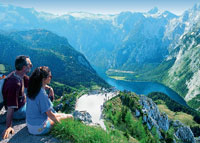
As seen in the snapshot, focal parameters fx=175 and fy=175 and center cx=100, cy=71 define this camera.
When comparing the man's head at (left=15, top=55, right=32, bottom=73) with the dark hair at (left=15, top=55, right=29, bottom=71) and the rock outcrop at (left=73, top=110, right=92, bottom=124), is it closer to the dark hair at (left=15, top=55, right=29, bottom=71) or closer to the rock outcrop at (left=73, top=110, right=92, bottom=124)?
the dark hair at (left=15, top=55, right=29, bottom=71)

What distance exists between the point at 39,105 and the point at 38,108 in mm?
225

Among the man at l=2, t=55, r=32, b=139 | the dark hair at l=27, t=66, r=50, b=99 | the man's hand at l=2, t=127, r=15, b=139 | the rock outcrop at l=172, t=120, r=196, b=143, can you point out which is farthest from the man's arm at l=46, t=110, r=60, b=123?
the rock outcrop at l=172, t=120, r=196, b=143

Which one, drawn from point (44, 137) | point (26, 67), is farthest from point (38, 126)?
point (26, 67)

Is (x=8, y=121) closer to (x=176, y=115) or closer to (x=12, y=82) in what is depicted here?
(x=12, y=82)

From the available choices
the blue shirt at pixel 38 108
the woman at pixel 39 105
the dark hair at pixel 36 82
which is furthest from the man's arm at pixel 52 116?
the dark hair at pixel 36 82

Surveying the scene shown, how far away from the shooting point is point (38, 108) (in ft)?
31.9

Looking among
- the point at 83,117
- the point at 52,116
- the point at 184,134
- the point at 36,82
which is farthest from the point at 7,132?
the point at 184,134

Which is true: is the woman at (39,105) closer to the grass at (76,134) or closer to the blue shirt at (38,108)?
the blue shirt at (38,108)

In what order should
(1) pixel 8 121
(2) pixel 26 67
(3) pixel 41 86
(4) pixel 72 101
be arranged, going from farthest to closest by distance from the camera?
(4) pixel 72 101 → (2) pixel 26 67 → (1) pixel 8 121 → (3) pixel 41 86

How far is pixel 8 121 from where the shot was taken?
10.3 meters

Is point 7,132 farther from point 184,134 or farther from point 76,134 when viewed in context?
point 184,134

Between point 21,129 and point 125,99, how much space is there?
212ft

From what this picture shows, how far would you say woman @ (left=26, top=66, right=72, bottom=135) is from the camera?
9.44 m

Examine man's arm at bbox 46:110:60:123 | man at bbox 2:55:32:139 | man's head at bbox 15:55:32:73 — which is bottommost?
man's arm at bbox 46:110:60:123
